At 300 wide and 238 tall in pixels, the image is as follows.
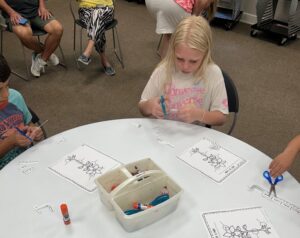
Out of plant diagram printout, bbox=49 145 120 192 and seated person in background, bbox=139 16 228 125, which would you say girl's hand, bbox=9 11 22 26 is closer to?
seated person in background, bbox=139 16 228 125

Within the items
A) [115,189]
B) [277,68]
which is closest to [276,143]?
[277,68]

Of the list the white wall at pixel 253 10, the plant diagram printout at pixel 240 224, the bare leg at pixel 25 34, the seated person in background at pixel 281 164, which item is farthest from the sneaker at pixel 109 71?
the plant diagram printout at pixel 240 224

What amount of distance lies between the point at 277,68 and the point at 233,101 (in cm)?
186

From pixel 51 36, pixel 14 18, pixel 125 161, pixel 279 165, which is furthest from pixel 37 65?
pixel 279 165

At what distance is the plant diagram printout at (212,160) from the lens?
3.63ft

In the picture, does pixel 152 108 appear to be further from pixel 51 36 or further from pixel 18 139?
pixel 51 36

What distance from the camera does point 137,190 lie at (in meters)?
0.92

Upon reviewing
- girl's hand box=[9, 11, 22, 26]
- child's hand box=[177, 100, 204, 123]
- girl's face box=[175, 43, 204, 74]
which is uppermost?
girl's face box=[175, 43, 204, 74]

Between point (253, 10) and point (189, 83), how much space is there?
307cm

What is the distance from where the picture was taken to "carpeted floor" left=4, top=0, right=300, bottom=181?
2.52 metres

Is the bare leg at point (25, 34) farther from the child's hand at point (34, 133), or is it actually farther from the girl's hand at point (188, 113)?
the girl's hand at point (188, 113)

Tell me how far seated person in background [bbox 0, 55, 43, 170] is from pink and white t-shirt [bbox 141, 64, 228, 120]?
527 mm

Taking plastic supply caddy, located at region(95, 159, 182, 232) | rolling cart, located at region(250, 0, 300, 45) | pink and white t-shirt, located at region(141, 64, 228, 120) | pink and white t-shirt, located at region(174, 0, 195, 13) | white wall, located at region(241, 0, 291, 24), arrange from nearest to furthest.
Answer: plastic supply caddy, located at region(95, 159, 182, 232)
pink and white t-shirt, located at region(141, 64, 228, 120)
pink and white t-shirt, located at region(174, 0, 195, 13)
rolling cart, located at region(250, 0, 300, 45)
white wall, located at region(241, 0, 291, 24)

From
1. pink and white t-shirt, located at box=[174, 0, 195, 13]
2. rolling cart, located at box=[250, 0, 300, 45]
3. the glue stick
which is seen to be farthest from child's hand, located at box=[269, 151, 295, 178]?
rolling cart, located at box=[250, 0, 300, 45]
